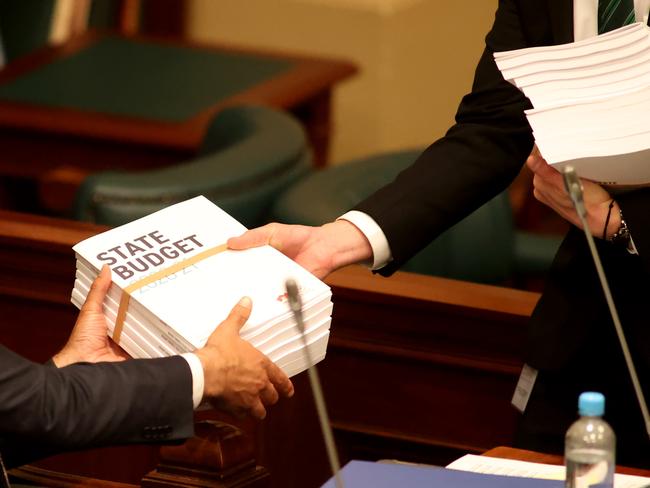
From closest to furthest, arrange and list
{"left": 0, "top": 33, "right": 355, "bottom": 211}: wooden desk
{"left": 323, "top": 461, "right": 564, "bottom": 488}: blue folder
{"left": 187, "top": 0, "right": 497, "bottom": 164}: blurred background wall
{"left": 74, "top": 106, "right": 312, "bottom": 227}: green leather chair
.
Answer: {"left": 323, "top": 461, "right": 564, "bottom": 488}: blue folder < {"left": 74, "top": 106, "right": 312, "bottom": 227}: green leather chair < {"left": 0, "top": 33, "right": 355, "bottom": 211}: wooden desk < {"left": 187, "top": 0, "right": 497, "bottom": 164}: blurred background wall

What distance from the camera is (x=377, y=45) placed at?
579 centimetres

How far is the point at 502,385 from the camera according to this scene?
2.71m

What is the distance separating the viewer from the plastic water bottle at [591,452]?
1.58m

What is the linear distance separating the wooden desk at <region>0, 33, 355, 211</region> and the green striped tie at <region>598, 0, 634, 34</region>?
223 cm

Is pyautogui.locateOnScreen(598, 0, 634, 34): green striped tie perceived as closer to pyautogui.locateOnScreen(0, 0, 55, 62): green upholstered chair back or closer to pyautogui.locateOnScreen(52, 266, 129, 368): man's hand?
pyautogui.locateOnScreen(52, 266, 129, 368): man's hand

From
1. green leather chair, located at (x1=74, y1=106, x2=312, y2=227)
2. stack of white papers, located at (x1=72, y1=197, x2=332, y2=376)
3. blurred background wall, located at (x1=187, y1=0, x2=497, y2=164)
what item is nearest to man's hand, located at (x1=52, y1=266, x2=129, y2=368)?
stack of white papers, located at (x1=72, y1=197, x2=332, y2=376)

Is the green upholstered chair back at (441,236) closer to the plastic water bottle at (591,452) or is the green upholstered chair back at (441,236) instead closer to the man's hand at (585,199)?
the man's hand at (585,199)

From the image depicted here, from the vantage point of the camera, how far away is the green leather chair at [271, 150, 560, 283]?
3.21m

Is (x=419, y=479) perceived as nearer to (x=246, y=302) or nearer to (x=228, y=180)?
(x=246, y=302)

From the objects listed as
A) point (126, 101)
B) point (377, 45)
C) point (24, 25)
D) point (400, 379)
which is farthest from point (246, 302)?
point (24, 25)

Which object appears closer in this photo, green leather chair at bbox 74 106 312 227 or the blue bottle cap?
the blue bottle cap

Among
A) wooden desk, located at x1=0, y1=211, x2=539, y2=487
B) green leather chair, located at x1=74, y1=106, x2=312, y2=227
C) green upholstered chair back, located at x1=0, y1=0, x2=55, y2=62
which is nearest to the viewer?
wooden desk, located at x1=0, y1=211, x2=539, y2=487

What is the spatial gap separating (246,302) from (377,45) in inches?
157

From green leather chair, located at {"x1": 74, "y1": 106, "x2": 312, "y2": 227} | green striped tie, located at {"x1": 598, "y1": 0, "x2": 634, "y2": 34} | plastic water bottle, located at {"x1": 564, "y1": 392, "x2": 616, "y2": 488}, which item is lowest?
green leather chair, located at {"x1": 74, "y1": 106, "x2": 312, "y2": 227}
